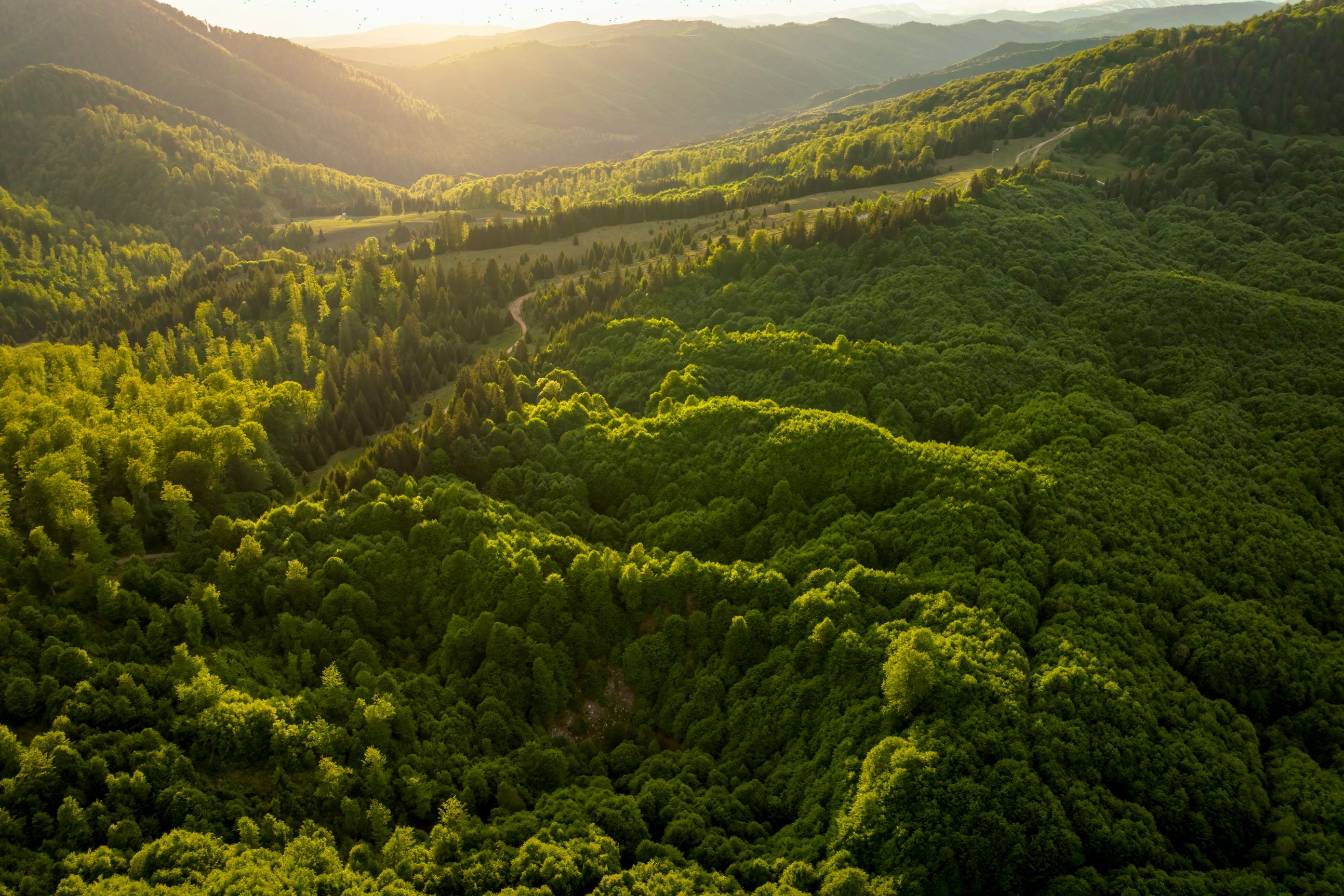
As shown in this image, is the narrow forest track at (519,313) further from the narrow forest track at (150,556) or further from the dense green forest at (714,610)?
the narrow forest track at (150,556)

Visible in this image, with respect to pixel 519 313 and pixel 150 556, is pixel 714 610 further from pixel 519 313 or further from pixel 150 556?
pixel 519 313

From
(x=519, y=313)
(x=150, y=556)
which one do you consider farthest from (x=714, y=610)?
(x=519, y=313)

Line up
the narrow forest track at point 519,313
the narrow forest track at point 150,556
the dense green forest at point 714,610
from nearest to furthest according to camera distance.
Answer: the dense green forest at point 714,610 → the narrow forest track at point 150,556 → the narrow forest track at point 519,313

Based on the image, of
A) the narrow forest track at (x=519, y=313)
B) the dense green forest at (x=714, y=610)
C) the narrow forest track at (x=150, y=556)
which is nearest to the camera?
the dense green forest at (x=714, y=610)

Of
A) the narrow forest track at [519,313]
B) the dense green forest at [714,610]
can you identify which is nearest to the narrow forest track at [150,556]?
the dense green forest at [714,610]

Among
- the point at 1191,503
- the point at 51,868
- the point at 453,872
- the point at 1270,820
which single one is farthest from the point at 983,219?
the point at 51,868

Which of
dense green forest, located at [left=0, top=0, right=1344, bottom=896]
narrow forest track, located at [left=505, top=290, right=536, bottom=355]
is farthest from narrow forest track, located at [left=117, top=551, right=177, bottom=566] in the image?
narrow forest track, located at [left=505, top=290, right=536, bottom=355]

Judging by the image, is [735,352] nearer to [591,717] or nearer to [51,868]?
[591,717]

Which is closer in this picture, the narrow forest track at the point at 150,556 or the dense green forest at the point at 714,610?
the dense green forest at the point at 714,610
